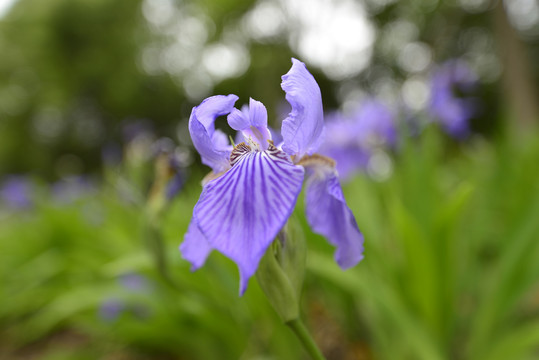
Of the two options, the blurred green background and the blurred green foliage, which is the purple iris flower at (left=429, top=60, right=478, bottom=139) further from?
the blurred green foliage

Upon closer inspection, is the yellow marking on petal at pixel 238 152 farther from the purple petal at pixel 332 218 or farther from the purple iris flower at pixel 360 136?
the purple iris flower at pixel 360 136

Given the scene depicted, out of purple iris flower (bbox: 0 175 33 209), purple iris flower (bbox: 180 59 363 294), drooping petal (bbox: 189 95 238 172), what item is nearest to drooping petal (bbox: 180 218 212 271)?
purple iris flower (bbox: 180 59 363 294)

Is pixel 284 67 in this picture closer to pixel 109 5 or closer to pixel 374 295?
pixel 109 5

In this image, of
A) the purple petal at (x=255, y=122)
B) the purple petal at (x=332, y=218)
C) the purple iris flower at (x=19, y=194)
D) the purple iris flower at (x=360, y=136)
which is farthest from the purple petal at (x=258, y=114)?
the purple iris flower at (x=19, y=194)

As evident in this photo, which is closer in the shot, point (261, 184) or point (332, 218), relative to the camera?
point (261, 184)

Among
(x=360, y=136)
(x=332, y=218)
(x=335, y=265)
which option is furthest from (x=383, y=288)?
(x=360, y=136)

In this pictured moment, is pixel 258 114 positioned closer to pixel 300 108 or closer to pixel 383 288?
pixel 300 108
